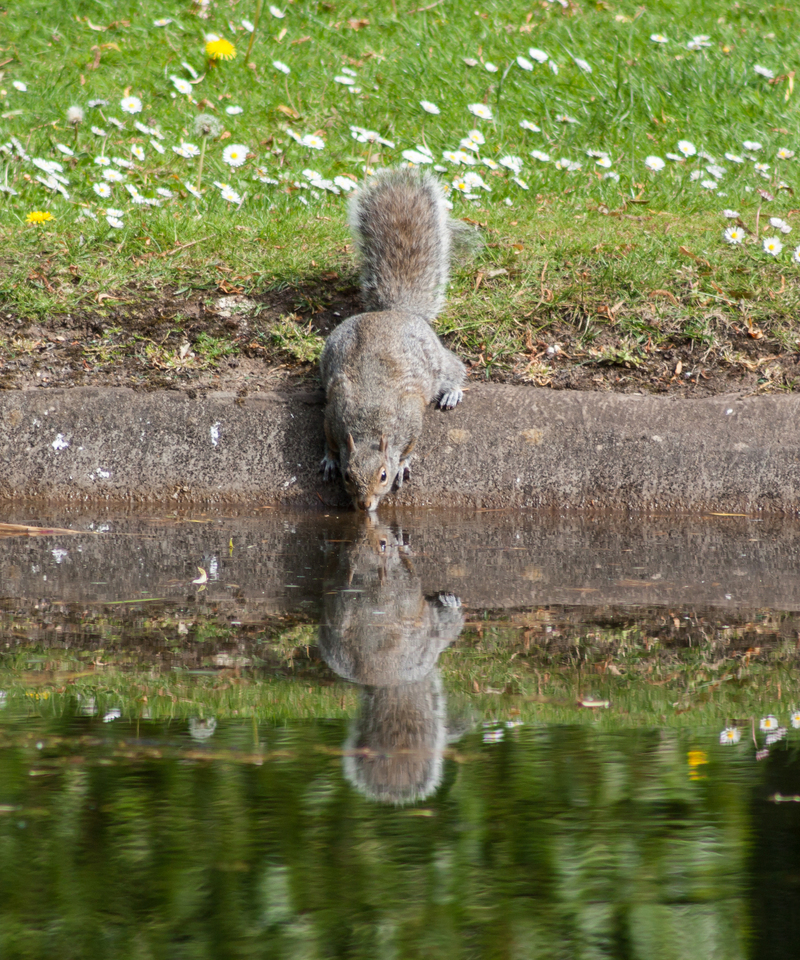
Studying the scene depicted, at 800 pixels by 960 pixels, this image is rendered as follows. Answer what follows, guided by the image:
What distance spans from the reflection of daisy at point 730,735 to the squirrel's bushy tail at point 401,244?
3.52 m

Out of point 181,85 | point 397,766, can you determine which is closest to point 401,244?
point 181,85

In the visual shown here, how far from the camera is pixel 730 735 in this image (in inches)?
80.7

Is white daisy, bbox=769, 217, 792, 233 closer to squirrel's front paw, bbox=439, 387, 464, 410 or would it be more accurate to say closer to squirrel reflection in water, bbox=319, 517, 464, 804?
squirrel's front paw, bbox=439, 387, 464, 410

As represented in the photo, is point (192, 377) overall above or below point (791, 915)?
above

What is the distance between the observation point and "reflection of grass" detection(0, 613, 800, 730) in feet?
7.20

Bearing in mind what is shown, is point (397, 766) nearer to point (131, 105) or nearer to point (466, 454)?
point (466, 454)

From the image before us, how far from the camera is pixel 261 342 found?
525 centimetres

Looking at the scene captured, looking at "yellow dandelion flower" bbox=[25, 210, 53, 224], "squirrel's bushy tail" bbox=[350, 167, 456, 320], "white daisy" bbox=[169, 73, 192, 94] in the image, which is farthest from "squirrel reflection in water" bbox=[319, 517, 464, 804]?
"white daisy" bbox=[169, 73, 192, 94]

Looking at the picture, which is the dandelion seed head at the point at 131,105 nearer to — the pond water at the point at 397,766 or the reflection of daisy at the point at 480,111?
the reflection of daisy at the point at 480,111

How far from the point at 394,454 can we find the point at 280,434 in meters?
0.52

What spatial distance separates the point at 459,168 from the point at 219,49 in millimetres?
2354

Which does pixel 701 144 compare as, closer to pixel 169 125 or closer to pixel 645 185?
pixel 645 185

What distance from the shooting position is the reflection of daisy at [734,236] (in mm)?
5918

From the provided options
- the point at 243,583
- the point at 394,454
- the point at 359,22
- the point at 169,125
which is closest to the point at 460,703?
the point at 243,583
